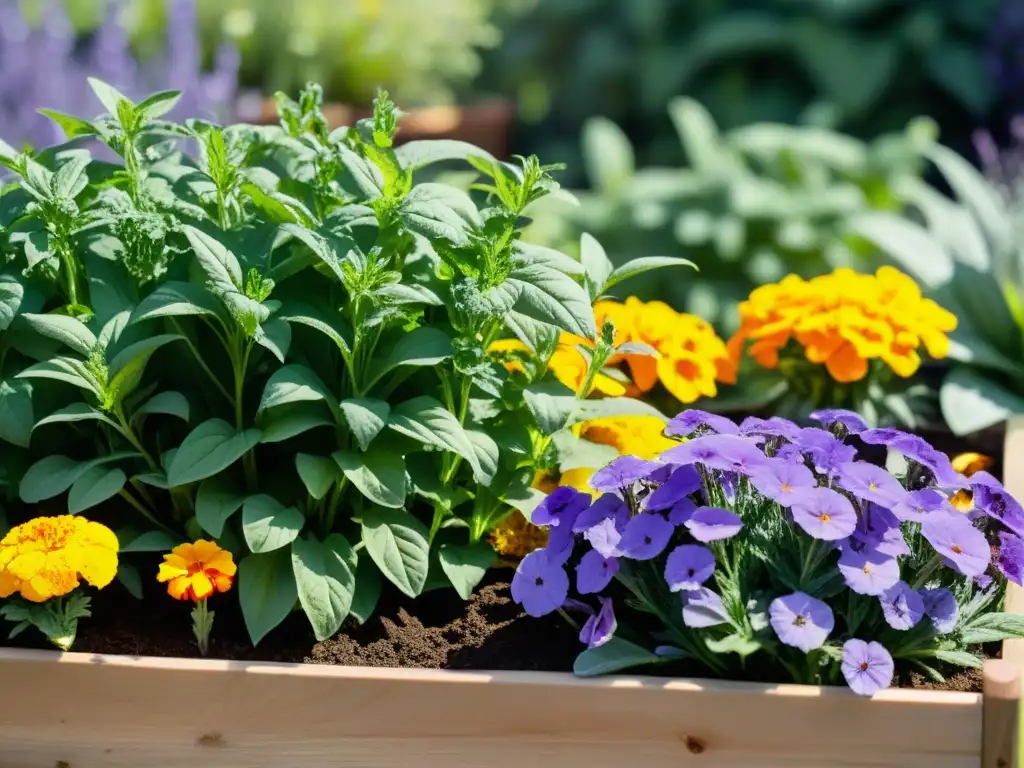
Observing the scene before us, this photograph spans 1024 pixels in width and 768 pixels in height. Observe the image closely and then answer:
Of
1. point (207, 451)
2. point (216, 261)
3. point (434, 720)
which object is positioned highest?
point (216, 261)

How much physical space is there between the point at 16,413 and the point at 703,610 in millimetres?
929

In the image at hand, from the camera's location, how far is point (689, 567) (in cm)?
141

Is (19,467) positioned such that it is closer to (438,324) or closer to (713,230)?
(438,324)

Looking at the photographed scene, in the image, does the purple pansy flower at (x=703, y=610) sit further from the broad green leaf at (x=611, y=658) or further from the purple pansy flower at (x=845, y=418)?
the purple pansy flower at (x=845, y=418)

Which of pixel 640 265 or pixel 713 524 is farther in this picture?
pixel 640 265

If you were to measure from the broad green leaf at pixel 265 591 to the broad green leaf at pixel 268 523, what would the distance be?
3cm

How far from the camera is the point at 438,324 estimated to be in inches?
67.4

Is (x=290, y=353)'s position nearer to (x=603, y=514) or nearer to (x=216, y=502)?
(x=216, y=502)

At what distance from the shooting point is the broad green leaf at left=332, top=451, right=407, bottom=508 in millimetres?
1531

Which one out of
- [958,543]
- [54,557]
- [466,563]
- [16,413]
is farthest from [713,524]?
[16,413]

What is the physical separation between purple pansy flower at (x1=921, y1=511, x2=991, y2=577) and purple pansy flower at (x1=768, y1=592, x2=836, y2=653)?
0.52 ft

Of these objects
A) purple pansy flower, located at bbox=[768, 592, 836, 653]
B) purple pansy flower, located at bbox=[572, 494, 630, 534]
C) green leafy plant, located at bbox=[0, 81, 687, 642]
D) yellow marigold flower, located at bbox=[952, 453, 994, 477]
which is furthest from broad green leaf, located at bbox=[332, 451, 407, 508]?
yellow marigold flower, located at bbox=[952, 453, 994, 477]

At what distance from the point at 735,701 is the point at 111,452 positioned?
3.02 feet

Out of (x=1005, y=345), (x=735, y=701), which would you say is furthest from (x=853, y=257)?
(x=735, y=701)
